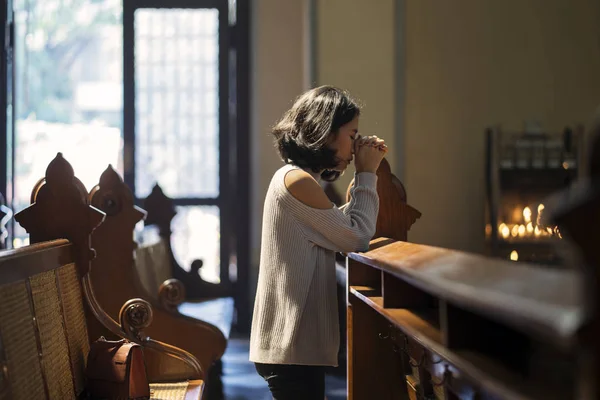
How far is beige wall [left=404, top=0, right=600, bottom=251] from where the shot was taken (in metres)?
7.86

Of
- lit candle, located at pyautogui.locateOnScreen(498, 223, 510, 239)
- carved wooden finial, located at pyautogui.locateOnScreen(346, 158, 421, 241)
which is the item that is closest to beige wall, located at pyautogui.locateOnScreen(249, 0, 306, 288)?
lit candle, located at pyautogui.locateOnScreen(498, 223, 510, 239)

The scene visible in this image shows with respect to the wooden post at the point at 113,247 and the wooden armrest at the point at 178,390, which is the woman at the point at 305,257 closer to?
the wooden armrest at the point at 178,390

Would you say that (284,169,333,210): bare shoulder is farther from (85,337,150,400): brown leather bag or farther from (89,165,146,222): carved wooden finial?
(89,165,146,222): carved wooden finial

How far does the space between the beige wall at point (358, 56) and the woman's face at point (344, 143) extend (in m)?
4.54

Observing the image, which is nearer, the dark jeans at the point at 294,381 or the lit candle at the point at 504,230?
the dark jeans at the point at 294,381

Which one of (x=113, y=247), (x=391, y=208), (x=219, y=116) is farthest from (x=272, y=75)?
(x=391, y=208)

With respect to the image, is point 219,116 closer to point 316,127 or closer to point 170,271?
point 170,271

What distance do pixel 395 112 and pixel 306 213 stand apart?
506 cm

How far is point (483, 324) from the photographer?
147 cm

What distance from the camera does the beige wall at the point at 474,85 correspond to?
7.86 m

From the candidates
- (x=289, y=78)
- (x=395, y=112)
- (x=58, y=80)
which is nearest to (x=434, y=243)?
(x=395, y=112)

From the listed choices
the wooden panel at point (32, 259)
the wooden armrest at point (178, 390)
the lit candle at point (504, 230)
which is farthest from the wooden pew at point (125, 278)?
the lit candle at point (504, 230)

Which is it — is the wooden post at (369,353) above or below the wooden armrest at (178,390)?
above

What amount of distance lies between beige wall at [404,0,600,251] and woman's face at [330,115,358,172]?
16.8ft
